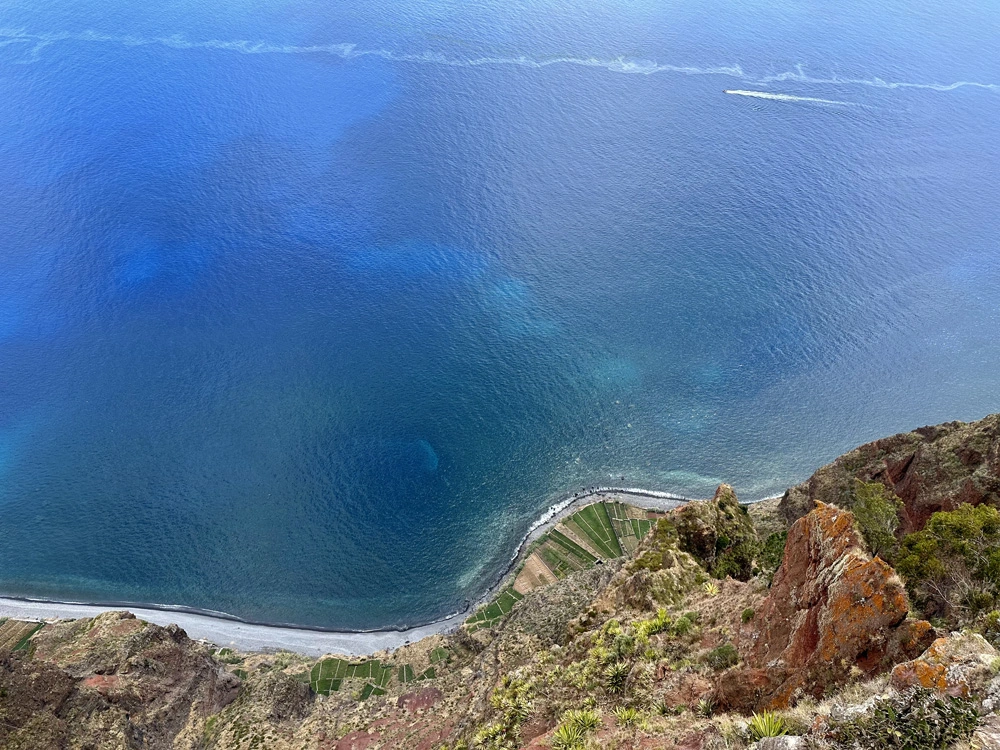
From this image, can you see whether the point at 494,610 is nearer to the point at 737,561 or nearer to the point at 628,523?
the point at 628,523

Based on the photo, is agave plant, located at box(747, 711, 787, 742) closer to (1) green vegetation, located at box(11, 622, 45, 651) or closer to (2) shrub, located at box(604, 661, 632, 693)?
(2) shrub, located at box(604, 661, 632, 693)

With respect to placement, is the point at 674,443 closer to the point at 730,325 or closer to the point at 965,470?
the point at 730,325

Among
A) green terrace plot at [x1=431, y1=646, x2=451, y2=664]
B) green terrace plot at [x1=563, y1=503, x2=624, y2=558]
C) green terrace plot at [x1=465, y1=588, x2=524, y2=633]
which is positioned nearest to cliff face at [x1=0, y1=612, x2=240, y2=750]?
green terrace plot at [x1=431, y1=646, x2=451, y2=664]

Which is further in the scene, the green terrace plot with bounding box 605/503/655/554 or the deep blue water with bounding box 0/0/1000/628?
the deep blue water with bounding box 0/0/1000/628

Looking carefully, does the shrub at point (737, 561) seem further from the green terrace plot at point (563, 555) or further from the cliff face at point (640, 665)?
the green terrace plot at point (563, 555)

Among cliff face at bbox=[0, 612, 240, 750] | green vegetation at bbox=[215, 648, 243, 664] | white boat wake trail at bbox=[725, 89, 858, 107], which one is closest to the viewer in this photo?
cliff face at bbox=[0, 612, 240, 750]

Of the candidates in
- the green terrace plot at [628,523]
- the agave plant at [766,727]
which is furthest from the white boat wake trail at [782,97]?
the agave plant at [766,727]

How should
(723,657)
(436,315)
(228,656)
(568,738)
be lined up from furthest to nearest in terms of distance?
(436,315), (228,656), (723,657), (568,738)

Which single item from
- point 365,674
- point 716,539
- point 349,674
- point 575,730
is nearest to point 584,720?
point 575,730
